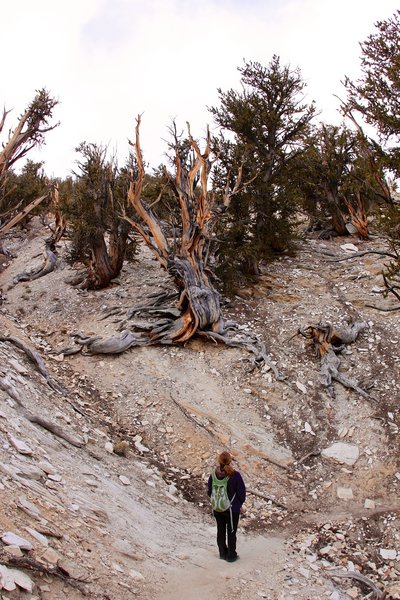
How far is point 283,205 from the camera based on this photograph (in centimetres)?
1345

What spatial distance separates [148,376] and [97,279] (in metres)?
4.90

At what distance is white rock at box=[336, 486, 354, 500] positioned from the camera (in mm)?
6922

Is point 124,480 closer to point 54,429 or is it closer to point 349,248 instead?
point 54,429

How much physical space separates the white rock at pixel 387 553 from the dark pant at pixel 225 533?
6.79ft

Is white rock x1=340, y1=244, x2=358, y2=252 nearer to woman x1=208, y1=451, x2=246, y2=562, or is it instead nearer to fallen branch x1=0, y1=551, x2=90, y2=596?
woman x1=208, y1=451, x2=246, y2=562

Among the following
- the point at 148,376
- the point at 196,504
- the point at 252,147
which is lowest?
the point at 196,504

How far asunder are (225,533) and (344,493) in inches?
104

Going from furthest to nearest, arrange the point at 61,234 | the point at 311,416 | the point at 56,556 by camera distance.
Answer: the point at 61,234 < the point at 311,416 < the point at 56,556

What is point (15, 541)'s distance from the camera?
3.56 m

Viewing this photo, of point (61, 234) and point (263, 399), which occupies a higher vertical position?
point (61, 234)

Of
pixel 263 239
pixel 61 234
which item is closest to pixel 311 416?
pixel 263 239

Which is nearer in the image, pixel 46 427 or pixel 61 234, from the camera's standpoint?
pixel 46 427

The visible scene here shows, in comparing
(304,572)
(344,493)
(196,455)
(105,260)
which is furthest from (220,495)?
(105,260)

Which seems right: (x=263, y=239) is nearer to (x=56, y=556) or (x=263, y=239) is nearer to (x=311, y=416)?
(x=311, y=416)
